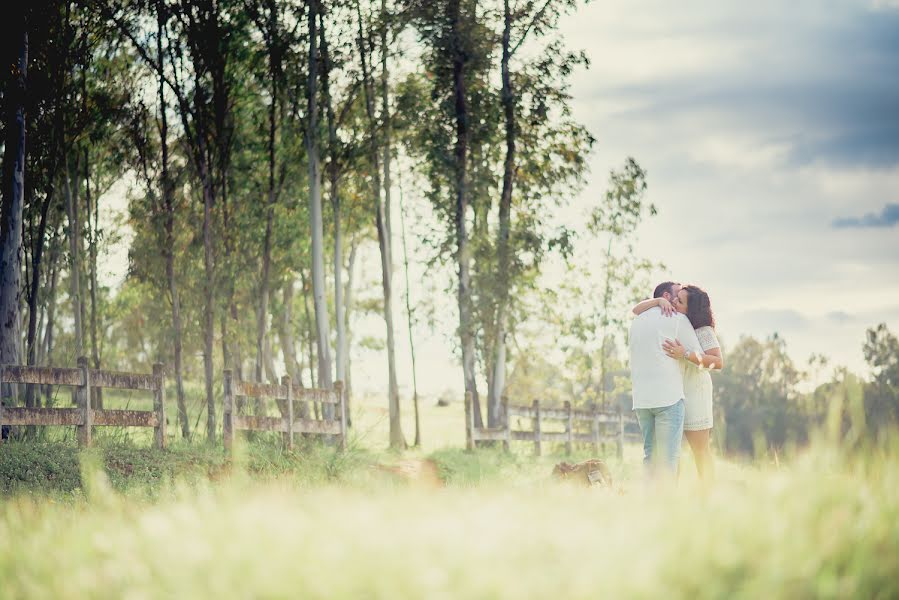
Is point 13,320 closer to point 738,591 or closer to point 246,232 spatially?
point 246,232

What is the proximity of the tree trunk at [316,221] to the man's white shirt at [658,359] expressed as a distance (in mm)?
14374

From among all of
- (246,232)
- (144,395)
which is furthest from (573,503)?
(144,395)

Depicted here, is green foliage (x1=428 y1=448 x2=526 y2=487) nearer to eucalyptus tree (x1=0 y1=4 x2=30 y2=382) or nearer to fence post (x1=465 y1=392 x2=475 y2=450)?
fence post (x1=465 y1=392 x2=475 y2=450)

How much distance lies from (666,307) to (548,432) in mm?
17651

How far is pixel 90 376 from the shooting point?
14281 mm

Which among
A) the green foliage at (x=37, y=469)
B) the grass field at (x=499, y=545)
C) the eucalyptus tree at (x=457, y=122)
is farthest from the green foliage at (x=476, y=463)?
the grass field at (x=499, y=545)

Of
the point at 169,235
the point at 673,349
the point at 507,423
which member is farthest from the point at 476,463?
the point at 673,349

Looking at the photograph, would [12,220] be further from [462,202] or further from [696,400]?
[696,400]

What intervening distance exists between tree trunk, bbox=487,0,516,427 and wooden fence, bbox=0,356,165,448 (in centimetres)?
1042

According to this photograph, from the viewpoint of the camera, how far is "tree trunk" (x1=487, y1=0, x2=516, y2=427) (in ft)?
78.2

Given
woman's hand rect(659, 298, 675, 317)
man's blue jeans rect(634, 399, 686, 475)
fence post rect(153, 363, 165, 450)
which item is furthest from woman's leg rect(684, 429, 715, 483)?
fence post rect(153, 363, 165, 450)

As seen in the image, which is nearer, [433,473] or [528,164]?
[433,473]

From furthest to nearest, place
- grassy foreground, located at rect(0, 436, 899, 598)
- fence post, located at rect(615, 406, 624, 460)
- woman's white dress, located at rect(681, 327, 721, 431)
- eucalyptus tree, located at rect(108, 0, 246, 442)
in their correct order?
1. fence post, located at rect(615, 406, 624, 460)
2. eucalyptus tree, located at rect(108, 0, 246, 442)
3. woman's white dress, located at rect(681, 327, 721, 431)
4. grassy foreground, located at rect(0, 436, 899, 598)

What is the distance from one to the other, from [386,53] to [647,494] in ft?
72.6
